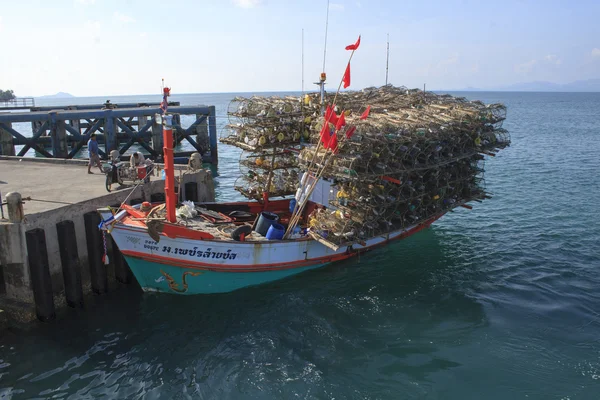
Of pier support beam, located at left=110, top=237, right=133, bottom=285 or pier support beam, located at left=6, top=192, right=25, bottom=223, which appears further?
pier support beam, located at left=110, top=237, right=133, bottom=285

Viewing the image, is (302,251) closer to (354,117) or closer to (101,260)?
(354,117)

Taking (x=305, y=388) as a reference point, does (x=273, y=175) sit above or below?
above

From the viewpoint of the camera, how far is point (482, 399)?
9648 mm

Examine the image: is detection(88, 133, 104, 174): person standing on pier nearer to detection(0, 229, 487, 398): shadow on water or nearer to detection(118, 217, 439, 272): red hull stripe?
detection(0, 229, 487, 398): shadow on water

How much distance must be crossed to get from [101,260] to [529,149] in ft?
136

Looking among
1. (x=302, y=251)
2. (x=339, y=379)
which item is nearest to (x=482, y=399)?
(x=339, y=379)

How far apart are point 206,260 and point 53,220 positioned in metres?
4.22

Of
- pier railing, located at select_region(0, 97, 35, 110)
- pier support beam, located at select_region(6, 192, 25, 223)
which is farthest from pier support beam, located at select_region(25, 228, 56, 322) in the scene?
pier railing, located at select_region(0, 97, 35, 110)

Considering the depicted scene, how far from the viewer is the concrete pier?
11.8 metres

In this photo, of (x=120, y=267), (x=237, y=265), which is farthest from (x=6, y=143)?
(x=237, y=265)

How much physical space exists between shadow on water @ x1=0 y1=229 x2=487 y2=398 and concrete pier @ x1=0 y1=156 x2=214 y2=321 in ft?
2.82

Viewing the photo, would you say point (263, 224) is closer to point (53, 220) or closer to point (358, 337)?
point (358, 337)

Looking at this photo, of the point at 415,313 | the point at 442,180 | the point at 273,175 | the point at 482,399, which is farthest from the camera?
the point at 273,175

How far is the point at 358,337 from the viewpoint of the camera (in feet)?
38.5
